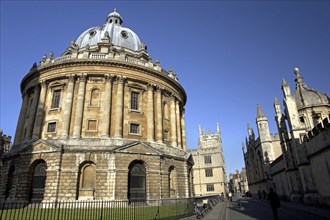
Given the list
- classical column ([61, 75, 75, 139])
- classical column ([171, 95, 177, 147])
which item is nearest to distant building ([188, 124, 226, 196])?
classical column ([171, 95, 177, 147])

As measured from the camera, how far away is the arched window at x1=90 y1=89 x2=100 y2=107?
81.4 feet

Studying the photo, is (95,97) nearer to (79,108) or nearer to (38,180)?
(79,108)

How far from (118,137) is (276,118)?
20.5 m

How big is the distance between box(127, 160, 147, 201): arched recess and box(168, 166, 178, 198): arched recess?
3.77 metres

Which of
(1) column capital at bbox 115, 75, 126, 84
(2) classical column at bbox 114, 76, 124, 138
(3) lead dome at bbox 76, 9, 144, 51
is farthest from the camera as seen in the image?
(3) lead dome at bbox 76, 9, 144, 51

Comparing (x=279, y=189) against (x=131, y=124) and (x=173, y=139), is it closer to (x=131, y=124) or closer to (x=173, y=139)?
(x=173, y=139)

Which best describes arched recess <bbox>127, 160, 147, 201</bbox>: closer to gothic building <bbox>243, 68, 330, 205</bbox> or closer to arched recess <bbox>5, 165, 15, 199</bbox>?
arched recess <bbox>5, 165, 15, 199</bbox>

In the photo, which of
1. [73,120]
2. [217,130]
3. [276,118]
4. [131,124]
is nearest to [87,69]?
[73,120]

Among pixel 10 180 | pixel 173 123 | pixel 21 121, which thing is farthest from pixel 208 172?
pixel 10 180

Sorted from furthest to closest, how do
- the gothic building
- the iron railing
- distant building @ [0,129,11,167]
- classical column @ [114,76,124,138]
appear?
distant building @ [0,129,11,167] → classical column @ [114,76,124,138] → the gothic building → the iron railing

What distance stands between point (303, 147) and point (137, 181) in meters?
16.2

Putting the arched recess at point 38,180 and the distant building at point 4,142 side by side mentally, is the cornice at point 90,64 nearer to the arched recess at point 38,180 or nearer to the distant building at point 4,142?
the arched recess at point 38,180

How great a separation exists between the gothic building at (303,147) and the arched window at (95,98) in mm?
20622

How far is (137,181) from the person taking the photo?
22.0 m
